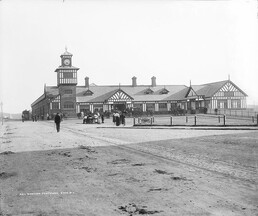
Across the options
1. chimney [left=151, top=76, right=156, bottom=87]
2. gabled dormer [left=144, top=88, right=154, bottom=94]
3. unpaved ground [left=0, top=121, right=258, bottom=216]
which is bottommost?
unpaved ground [left=0, top=121, right=258, bottom=216]

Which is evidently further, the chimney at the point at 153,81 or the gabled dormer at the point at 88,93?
the chimney at the point at 153,81

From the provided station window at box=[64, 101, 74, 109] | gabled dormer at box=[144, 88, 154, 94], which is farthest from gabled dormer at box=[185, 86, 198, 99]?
station window at box=[64, 101, 74, 109]

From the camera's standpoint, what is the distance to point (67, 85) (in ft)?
197

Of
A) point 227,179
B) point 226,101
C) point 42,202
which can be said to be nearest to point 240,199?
point 227,179

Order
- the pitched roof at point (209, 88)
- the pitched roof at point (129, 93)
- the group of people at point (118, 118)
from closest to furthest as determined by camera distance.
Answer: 1. the group of people at point (118, 118)
2. the pitched roof at point (209, 88)
3. the pitched roof at point (129, 93)

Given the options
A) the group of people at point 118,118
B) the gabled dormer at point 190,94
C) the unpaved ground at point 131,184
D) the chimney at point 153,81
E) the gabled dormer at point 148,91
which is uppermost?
the chimney at point 153,81

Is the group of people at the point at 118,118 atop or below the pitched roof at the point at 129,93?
below

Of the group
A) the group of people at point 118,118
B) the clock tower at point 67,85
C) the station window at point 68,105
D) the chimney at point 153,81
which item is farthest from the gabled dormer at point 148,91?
the group of people at point 118,118

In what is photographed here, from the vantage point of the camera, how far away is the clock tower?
5956 cm

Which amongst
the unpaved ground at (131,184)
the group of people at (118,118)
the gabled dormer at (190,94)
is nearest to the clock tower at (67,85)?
the gabled dormer at (190,94)

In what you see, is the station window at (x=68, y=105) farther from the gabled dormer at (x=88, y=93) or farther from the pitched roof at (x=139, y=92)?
the gabled dormer at (x=88, y=93)

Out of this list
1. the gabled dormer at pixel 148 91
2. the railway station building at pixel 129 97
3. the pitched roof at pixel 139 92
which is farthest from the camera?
the gabled dormer at pixel 148 91

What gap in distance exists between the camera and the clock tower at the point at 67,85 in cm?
5956

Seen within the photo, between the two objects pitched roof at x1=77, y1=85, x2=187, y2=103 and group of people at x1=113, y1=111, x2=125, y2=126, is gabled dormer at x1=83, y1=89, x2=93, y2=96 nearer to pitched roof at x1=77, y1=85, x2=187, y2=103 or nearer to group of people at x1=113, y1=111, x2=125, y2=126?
pitched roof at x1=77, y1=85, x2=187, y2=103
